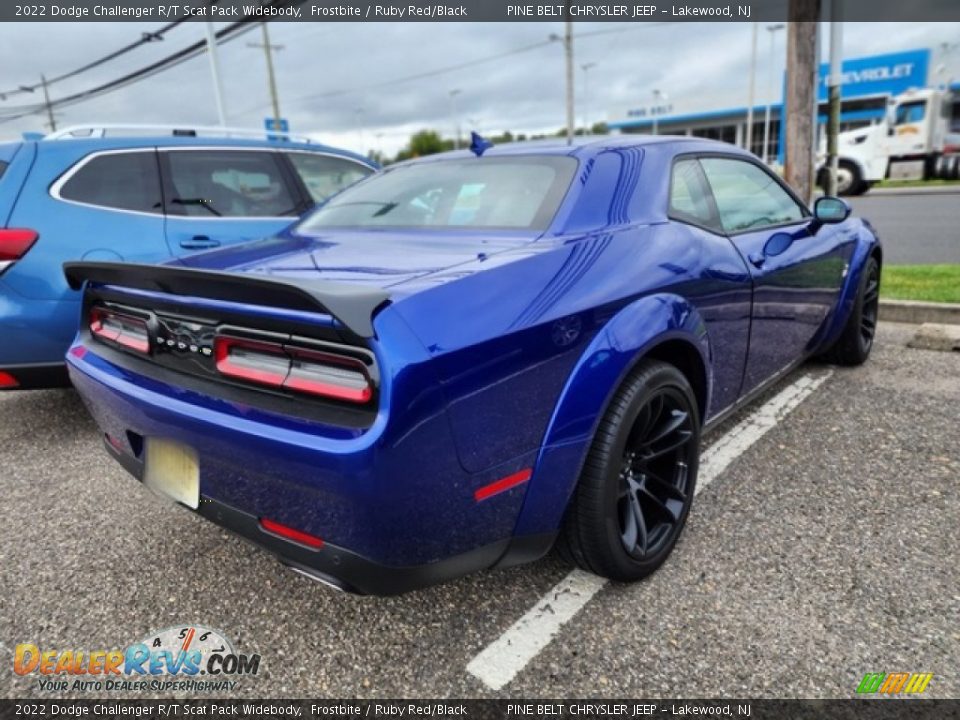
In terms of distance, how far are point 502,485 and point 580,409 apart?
0.33 meters

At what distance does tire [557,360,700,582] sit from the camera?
6.35 ft

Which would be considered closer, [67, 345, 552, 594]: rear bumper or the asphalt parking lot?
[67, 345, 552, 594]: rear bumper

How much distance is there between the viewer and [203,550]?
249 cm

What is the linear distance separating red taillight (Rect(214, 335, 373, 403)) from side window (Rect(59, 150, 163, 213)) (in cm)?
250

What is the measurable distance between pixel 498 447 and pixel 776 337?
2.01m

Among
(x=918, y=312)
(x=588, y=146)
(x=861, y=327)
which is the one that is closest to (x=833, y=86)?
(x=918, y=312)

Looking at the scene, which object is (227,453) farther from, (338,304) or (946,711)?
(946,711)

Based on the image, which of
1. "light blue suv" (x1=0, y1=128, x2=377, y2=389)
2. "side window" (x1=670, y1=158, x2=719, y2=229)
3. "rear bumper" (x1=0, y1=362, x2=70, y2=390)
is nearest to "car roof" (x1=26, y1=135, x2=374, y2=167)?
"light blue suv" (x1=0, y1=128, x2=377, y2=389)

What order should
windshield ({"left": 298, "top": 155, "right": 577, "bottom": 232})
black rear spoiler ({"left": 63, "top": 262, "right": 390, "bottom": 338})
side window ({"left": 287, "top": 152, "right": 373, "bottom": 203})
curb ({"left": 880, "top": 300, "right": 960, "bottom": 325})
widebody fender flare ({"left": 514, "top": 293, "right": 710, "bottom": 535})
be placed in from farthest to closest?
1. curb ({"left": 880, "top": 300, "right": 960, "bottom": 325})
2. side window ({"left": 287, "top": 152, "right": 373, "bottom": 203})
3. windshield ({"left": 298, "top": 155, "right": 577, "bottom": 232})
4. widebody fender flare ({"left": 514, "top": 293, "right": 710, "bottom": 535})
5. black rear spoiler ({"left": 63, "top": 262, "right": 390, "bottom": 338})

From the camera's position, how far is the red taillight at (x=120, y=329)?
6.75 ft

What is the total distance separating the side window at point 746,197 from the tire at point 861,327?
2.97ft

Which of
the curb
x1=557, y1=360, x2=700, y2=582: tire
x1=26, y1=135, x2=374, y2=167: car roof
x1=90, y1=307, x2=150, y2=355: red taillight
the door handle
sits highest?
x1=26, y1=135, x2=374, y2=167: car roof

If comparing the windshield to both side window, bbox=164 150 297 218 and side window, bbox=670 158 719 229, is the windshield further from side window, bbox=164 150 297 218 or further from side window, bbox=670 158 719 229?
side window, bbox=164 150 297 218

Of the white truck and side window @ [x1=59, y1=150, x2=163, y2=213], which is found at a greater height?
side window @ [x1=59, y1=150, x2=163, y2=213]
